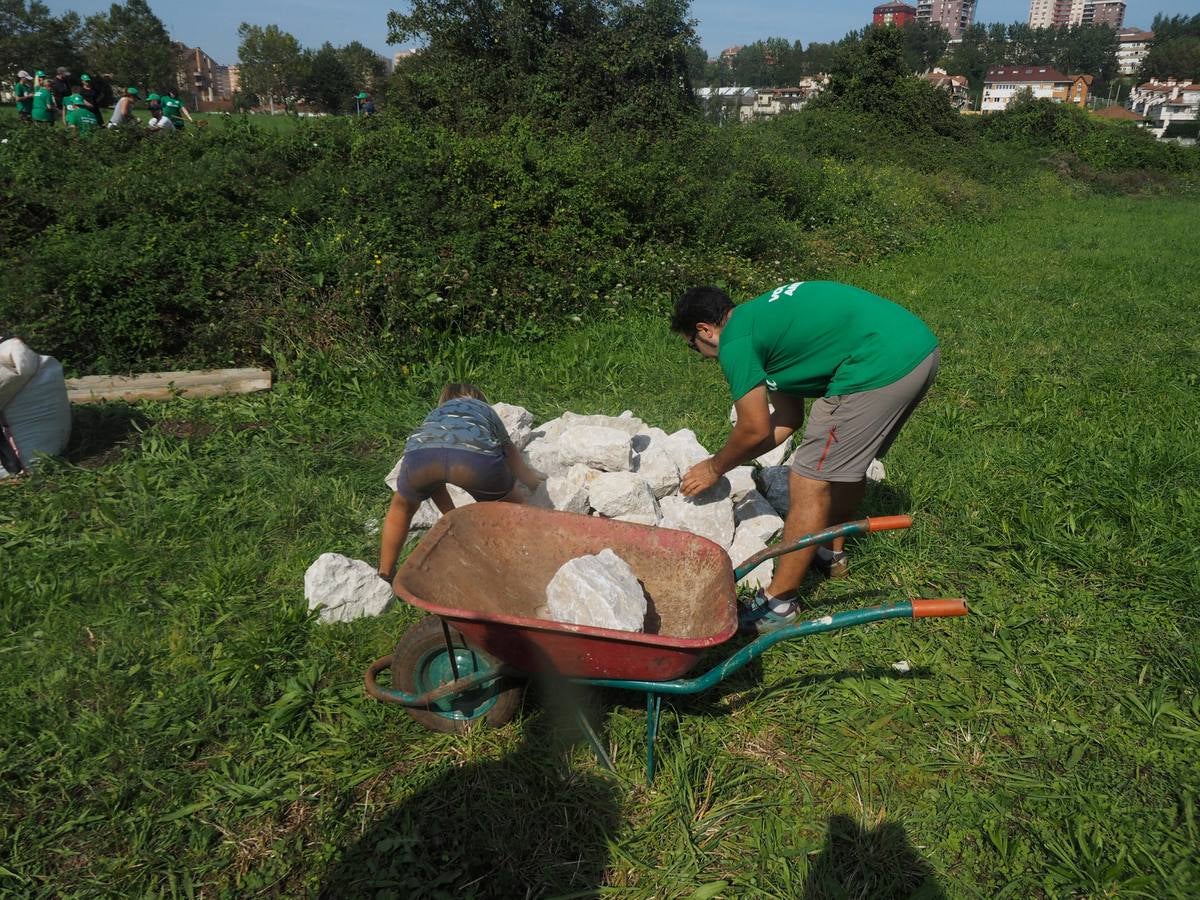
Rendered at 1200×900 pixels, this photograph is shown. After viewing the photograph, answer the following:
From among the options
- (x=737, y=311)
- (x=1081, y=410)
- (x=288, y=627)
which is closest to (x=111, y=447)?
(x=288, y=627)

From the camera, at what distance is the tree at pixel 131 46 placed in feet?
153

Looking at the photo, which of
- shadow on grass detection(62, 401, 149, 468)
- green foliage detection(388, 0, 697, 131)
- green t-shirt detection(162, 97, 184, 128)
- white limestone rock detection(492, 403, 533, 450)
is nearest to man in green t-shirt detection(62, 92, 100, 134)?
green t-shirt detection(162, 97, 184, 128)

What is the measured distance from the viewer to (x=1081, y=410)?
5.59 metres

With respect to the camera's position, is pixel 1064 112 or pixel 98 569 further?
pixel 1064 112

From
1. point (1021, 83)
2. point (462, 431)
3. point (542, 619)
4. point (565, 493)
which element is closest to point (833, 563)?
point (565, 493)

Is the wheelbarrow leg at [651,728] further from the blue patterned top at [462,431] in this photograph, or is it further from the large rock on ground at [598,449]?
the large rock on ground at [598,449]

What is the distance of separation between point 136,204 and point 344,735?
6106mm

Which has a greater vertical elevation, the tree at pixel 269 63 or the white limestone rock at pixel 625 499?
the tree at pixel 269 63

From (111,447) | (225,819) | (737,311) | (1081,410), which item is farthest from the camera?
(1081,410)

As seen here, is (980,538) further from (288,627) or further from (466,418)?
(288,627)

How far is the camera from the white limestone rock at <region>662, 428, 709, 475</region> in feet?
13.2

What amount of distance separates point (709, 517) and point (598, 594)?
117 cm

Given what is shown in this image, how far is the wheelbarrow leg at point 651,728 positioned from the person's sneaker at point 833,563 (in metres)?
1.52

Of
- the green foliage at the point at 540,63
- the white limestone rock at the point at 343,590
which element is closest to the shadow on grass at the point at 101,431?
the white limestone rock at the point at 343,590
